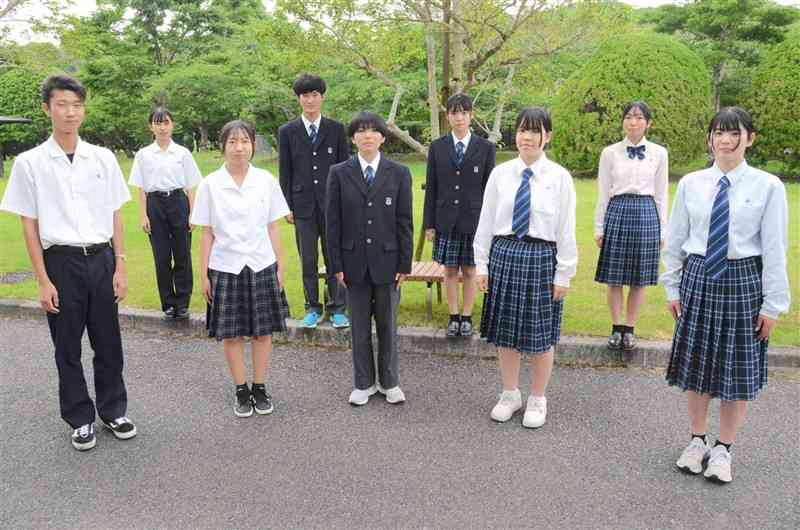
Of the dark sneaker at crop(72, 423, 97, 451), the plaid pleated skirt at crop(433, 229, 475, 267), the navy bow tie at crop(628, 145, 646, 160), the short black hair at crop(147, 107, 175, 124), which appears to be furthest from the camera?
the short black hair at crop(147, 107, 175, 124)

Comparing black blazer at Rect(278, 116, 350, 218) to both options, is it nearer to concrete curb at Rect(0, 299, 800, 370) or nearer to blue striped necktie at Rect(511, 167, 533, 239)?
concrete curb at Rect(0, 299, 800, 370)

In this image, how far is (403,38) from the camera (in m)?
7.47

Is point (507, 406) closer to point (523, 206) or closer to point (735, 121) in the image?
point (523, 206)

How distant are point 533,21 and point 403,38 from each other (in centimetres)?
148

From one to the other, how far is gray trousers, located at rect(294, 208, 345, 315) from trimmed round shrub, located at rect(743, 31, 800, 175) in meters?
15.2

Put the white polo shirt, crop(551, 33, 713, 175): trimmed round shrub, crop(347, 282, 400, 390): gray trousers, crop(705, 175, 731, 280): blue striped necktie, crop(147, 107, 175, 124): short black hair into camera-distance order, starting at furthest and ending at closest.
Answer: crop(551, 33, 713, 175): trimmed round shrub, crop(147, 107, 175, 124): short black hair, crop(347, 282, 400, 390): gray trousers, the white polo shirt, crop(705, 175, 731, 280): blue striped necktie

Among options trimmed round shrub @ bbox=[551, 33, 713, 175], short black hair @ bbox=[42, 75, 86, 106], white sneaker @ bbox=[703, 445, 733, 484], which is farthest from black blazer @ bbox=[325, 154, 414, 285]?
trimmed round shrub @ bbox=[551, 33, 713, 175]

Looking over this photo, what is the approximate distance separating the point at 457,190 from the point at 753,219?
2.25 m

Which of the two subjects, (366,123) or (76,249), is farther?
(366,123)

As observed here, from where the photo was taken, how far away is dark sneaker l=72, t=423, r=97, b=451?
3703 millimetres

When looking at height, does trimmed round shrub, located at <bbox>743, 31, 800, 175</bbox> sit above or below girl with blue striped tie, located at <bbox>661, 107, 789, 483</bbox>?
above

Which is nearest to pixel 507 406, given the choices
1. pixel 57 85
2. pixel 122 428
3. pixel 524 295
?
pixel 524 295

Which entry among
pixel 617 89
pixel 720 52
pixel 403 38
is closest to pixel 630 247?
pixel 403 38

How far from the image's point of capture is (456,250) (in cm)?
502
